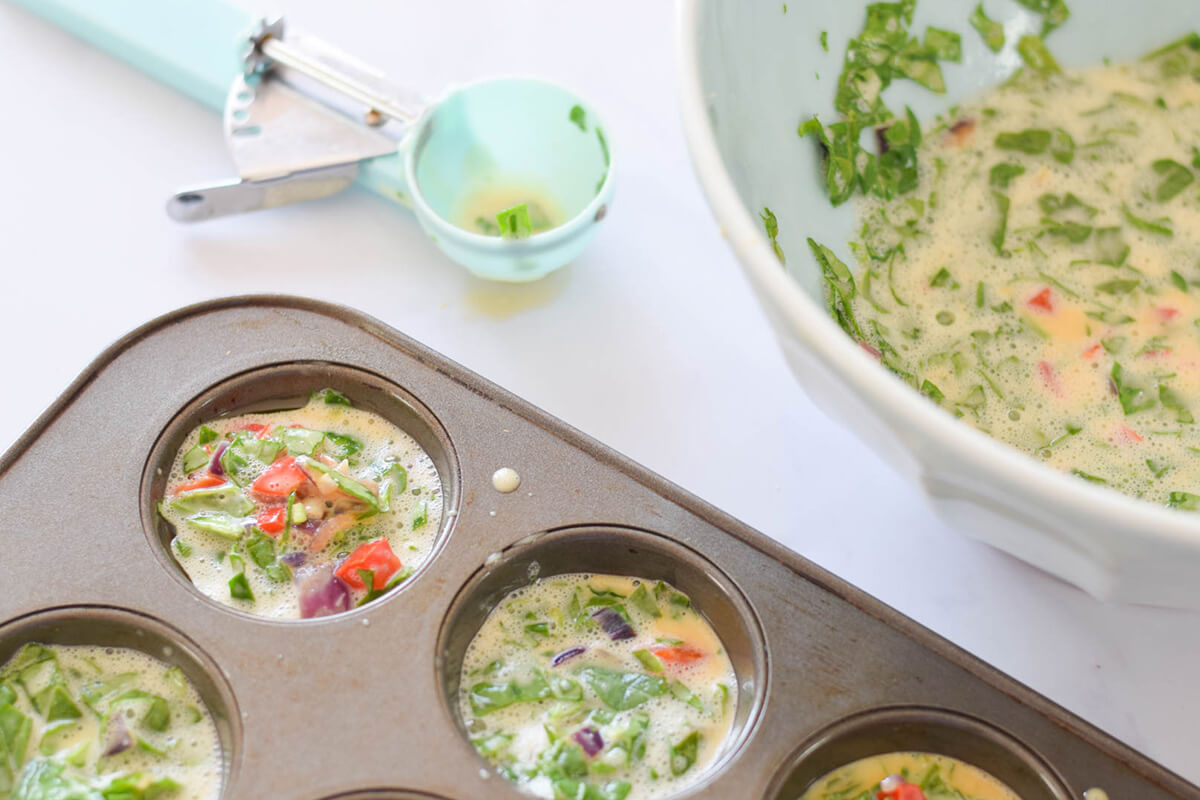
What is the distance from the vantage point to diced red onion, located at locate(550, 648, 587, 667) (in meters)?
1.10

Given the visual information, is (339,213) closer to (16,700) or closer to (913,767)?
(16,700)

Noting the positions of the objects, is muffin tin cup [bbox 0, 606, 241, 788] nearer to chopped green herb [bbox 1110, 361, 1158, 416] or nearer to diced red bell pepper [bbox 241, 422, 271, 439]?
diced red bell pepper [bbox 241, 422, 271, 439]

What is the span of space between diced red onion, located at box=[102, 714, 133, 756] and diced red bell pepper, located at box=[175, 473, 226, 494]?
241mm

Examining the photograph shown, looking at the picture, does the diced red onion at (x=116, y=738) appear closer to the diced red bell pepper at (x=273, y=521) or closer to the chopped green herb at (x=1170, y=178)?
the diced red bell pepper at (x=273, y=521)

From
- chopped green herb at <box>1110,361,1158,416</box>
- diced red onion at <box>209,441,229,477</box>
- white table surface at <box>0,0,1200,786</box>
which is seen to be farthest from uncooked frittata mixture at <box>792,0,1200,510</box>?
diced red onion at <box>209,441,229,477</box>

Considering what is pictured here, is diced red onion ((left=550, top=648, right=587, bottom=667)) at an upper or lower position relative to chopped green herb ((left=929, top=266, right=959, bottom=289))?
lower

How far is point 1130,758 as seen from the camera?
39.1 inches

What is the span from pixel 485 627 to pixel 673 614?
0.18 m

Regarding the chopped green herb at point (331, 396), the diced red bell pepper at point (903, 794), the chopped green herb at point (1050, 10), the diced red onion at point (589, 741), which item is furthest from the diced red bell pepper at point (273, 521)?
the chopped green herb at point (1050, 10)

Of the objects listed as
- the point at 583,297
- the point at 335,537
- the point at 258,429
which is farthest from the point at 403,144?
the point at 335,537

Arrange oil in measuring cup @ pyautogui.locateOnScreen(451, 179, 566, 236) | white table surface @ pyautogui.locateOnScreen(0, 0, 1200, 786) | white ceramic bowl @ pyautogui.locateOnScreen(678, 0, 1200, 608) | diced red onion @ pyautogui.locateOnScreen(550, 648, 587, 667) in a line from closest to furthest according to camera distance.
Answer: white ceramic bowl @ pyautogui.locateOnScreen(678, 0, 1200, 608)
diced red onion @ pyautogui.locateOnScreen(550, 648, 587, 667)
white table surface @ pyautogui.locateOnScreen(0, 0, 1200, 786)
oil in measuring cup @ pyautogui.locateOnScreen(451, 179, 566, 236)

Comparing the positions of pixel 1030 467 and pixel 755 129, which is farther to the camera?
pixel 755 129

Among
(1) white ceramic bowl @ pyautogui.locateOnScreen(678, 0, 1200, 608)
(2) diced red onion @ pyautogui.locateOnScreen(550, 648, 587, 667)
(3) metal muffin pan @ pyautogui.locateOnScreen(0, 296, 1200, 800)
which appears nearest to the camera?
(1) white ceramic bowl @ pyautogui.locateOnScreen(678, 0, 1200, 608)

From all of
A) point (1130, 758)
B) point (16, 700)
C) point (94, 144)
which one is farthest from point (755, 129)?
point (94, 144)
